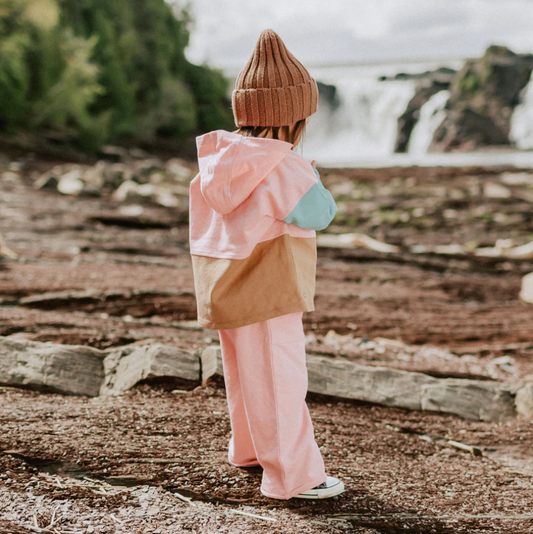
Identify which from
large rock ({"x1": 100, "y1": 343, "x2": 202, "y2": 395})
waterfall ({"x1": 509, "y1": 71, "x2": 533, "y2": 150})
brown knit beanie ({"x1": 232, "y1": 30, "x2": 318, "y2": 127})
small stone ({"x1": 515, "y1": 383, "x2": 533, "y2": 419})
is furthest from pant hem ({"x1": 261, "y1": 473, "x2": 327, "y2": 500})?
waterfall ({"x1": 509, "y1": 71, "x2": 533, "y2": 150})

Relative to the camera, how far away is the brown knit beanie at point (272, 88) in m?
2.42

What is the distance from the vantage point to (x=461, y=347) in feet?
19.8

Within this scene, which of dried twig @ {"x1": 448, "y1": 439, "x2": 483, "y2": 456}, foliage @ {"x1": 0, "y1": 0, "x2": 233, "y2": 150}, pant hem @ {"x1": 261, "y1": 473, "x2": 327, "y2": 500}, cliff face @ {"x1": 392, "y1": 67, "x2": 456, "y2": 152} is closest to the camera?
pant hem @ {"x1": 261, "y1": 473, "x2": 327, "y2": 500}

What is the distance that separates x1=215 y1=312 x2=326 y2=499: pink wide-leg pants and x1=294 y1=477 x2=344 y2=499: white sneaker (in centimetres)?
3

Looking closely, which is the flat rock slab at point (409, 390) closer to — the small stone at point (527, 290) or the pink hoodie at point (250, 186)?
the pink hoodie at point (250, 186)

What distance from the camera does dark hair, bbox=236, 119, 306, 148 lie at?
8.14 ft

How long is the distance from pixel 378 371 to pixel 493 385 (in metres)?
0.87

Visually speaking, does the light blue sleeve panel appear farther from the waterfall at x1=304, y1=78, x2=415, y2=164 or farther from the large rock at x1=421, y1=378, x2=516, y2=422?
the waterfall at x1=304, y1=78, x2=415, y2=164

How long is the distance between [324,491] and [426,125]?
1808 inches

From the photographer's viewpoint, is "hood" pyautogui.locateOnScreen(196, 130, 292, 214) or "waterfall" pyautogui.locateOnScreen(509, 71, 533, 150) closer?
"hood" pyautogui.locateOnScreen(196, 130, 292, 214)

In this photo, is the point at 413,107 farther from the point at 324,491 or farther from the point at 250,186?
the point at 324,491

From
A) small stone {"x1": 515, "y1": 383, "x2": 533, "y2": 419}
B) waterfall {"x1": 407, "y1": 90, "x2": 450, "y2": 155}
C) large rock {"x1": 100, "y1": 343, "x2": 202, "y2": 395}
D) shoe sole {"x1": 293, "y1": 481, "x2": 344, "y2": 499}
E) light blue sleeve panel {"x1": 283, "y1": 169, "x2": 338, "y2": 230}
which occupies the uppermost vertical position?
waterfall {"x1": 407, "y1": 90, "x2": 450, "y2": 155}

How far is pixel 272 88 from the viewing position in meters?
2.41

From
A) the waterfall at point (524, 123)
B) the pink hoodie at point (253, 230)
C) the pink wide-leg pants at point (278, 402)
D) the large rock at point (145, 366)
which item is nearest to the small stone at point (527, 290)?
the large rock at point (145, 366)
